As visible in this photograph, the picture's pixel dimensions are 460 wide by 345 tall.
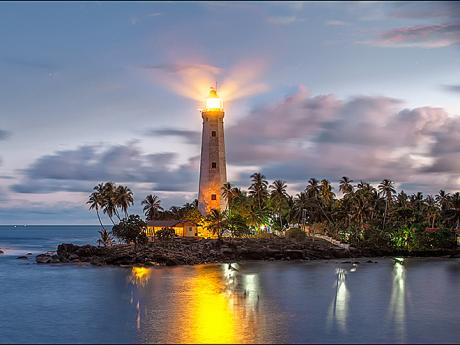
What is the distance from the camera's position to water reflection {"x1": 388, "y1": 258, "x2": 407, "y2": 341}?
39.0 m

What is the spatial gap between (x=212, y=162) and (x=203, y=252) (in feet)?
55.9

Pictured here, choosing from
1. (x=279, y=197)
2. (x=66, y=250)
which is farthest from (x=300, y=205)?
(x=66, y=250)

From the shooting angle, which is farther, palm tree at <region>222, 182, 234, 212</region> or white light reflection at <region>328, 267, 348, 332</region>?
palm tree at <region>222, 182, 234, 212</region>

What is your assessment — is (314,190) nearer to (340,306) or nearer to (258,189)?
(258,189)

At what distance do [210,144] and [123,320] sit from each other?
57446mm

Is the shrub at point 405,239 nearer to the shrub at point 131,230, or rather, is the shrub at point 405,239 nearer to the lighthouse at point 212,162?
the lighthouse at point 212,162

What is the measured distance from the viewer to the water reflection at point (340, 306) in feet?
133

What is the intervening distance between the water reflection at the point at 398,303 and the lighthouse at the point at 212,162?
33.3m

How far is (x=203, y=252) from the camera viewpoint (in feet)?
286

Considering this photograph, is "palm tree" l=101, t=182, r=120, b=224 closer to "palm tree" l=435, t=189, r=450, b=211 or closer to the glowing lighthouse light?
the glowing lighthouse light

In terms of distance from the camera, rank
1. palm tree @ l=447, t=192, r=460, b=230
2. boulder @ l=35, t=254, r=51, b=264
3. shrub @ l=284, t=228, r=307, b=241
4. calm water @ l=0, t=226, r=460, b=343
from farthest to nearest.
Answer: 1. palm tree @ l=447, t=192, r=460, b=230
2. shrub @ l=284, t=228, r=307, b=241
3. boulder @ l=35, t=254, r=51, b=264
4. calm water @ l=0, t=226, r=460, b=343

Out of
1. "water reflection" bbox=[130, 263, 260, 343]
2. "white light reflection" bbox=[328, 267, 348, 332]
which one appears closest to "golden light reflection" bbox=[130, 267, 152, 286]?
"water reflection" bbox=[130, 263, 260, 343]

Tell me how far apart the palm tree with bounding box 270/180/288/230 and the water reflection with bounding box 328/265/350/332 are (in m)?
45.9

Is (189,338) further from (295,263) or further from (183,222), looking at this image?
(183,222)
